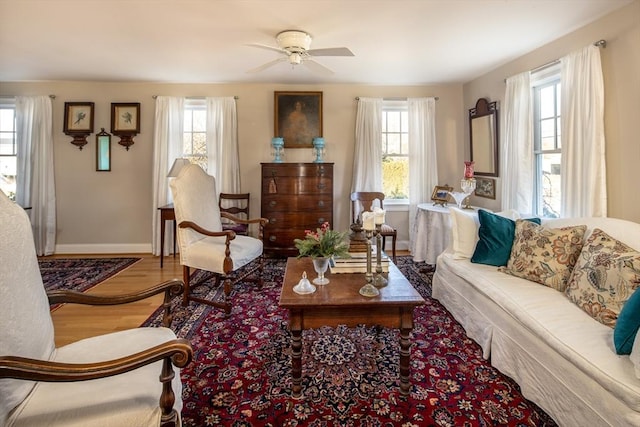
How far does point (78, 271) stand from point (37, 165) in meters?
1.86

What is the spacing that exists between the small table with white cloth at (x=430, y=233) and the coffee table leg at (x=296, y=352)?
2.50 metres

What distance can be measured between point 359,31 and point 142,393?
3.14m

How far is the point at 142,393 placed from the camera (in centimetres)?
111

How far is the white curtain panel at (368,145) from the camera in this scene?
4.80 meters

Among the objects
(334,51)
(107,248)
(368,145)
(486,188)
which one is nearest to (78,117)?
(107,248)

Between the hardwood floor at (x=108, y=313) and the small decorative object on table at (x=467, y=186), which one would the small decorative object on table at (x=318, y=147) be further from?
the hardwood floor at (x=108, y=313)

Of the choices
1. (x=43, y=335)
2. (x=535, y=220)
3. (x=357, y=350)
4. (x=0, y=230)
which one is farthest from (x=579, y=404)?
(x=0, y=230)

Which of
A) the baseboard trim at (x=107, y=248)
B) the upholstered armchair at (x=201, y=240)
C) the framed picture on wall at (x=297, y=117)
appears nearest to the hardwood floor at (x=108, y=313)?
the upholstered armchair at (x=201, y=240)

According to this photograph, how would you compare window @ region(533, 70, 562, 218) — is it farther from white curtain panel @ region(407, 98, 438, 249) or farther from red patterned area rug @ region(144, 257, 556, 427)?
red patterned area rug @ region(144, 257, 556, 427)

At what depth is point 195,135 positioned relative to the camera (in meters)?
4.96

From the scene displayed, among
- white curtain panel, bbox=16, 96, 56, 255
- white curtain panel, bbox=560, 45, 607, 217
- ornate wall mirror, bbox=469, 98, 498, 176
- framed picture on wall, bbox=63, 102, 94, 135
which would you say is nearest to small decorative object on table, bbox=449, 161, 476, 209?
ornate wall mirror, bbox=469, 98, 498, 176

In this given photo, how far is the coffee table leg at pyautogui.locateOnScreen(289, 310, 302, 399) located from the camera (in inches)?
69.1

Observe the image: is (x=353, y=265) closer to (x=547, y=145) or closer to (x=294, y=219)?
(x=294, y=219)

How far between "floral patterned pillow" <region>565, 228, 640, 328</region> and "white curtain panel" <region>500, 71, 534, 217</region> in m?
1.57
